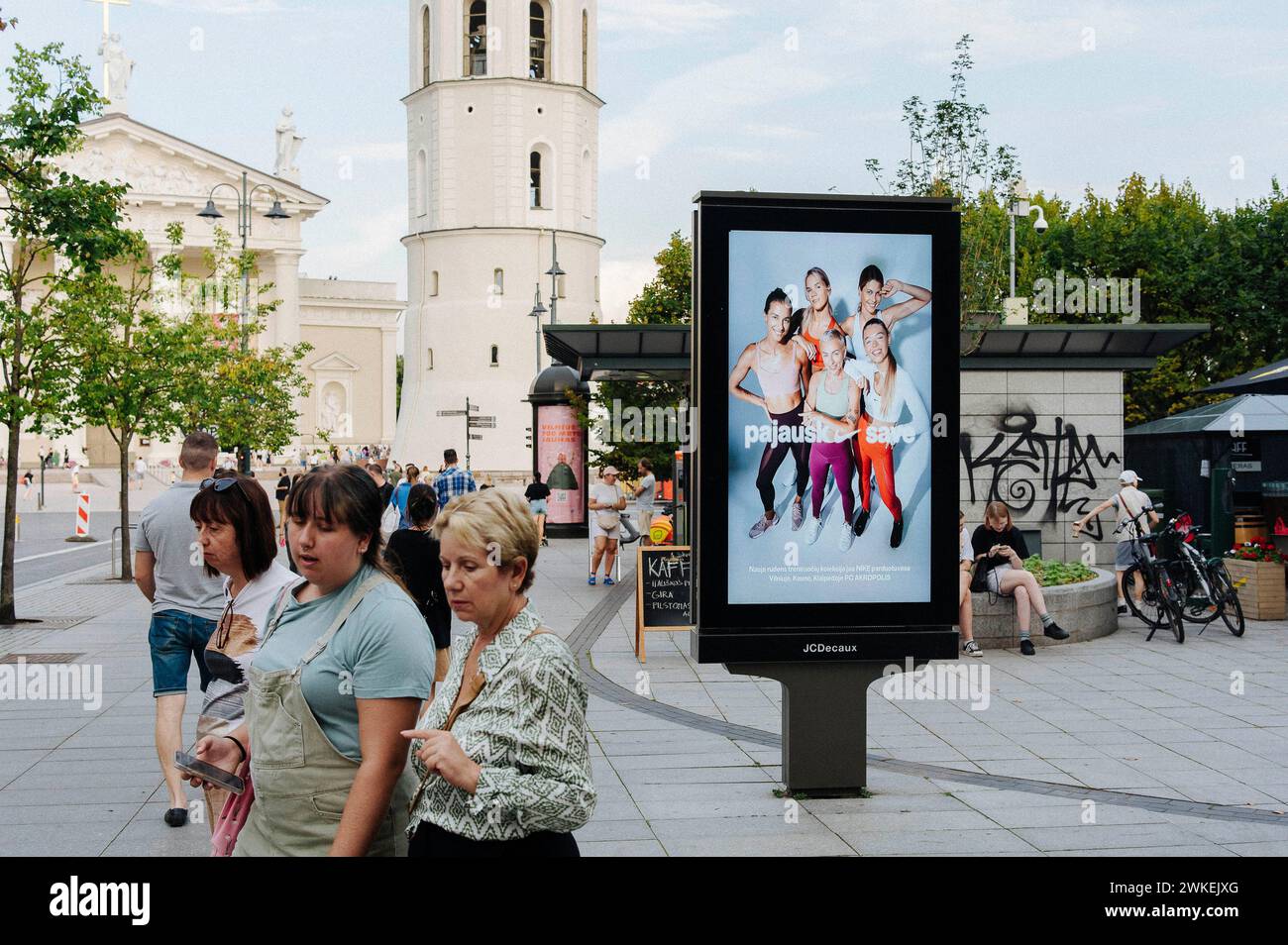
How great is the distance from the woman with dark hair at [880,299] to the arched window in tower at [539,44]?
2493 inches

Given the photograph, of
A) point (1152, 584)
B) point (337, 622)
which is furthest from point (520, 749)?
point (1152, 584)

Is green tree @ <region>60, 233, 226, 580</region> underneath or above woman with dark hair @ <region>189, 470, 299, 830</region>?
above

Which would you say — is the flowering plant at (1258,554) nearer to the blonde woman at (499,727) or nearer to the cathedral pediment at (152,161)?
the blonde woman at (499,727)

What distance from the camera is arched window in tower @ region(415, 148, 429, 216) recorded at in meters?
68.8

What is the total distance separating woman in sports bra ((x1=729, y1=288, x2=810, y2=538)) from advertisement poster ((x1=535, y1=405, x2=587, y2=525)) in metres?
22.8

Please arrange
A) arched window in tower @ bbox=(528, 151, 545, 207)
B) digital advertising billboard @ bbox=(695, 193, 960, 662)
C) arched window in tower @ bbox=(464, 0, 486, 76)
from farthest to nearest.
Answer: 1. arched window in tower @ bbox=(528, 151, 545, 207)
2. arched window in tower @ bbox=(464, 0, 486, 76)
3. digital advertising billboard @ bbox=(695, 193, 960, 662)

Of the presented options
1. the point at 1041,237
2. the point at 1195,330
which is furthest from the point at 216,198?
the point at 1195,330

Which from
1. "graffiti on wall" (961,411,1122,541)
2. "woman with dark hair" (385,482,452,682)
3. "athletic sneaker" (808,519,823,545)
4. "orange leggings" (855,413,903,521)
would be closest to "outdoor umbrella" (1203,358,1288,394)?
"graffiti on wall" (961,411,1122,541)

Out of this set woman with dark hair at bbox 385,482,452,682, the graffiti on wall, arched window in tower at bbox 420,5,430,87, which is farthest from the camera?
arched window in tower at bbox 420,5,430,87

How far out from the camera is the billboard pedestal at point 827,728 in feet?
24.2

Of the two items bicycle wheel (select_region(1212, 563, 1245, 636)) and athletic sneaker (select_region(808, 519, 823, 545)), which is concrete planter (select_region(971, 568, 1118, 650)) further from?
athletic sneaker (select_region(808, 519, 823, 545))

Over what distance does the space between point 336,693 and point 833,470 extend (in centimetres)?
428
